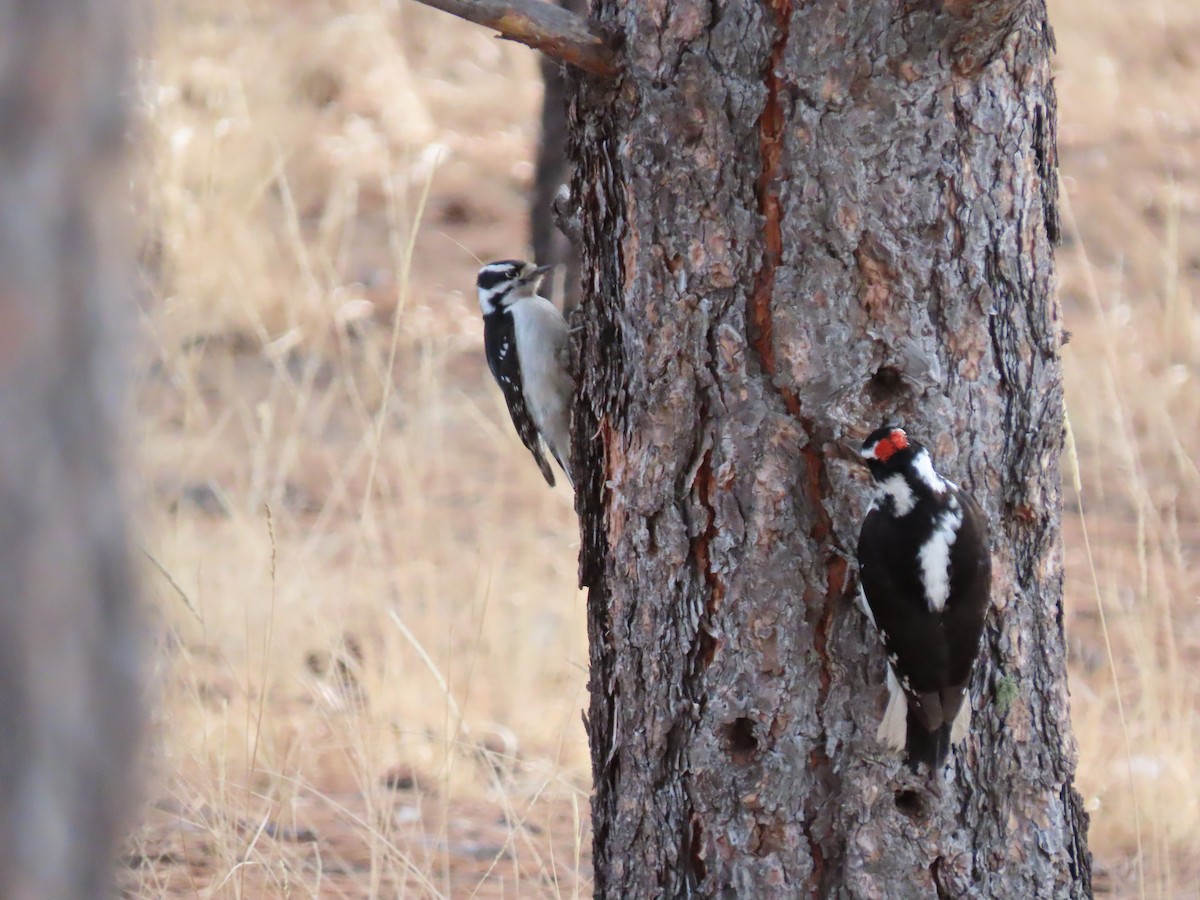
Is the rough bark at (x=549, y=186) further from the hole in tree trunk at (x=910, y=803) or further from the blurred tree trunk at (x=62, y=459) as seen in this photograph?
the blurred tree trunk at (x=62, y=459)

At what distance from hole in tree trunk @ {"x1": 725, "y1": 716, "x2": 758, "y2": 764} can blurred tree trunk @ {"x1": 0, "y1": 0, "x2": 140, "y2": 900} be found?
1.33 metres

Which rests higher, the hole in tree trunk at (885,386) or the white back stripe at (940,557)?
the hole in tree trunk at (885,386)

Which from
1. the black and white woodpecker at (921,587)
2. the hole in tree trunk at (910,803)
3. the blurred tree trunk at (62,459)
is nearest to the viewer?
the blurred tree trunk at (62,459)

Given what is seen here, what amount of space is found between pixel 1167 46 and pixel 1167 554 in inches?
225

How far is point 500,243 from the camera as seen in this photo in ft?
29.1

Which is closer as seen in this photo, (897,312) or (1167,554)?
(897,312)

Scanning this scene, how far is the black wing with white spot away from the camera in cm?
393

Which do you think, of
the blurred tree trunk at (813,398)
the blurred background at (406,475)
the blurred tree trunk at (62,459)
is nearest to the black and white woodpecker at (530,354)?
the blurred background at (406,475)

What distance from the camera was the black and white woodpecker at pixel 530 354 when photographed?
12.3ft

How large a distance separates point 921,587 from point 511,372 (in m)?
1.98

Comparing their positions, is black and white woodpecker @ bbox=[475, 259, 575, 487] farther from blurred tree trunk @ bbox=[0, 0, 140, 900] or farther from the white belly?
blurred tree trunk @ bbox=[0, 0, 140, 900]

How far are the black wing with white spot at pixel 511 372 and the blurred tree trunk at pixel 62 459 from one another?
9.51ft

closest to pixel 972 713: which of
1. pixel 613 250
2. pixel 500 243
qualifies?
pixel 613 250

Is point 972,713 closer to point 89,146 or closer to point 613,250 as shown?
point 613,250
